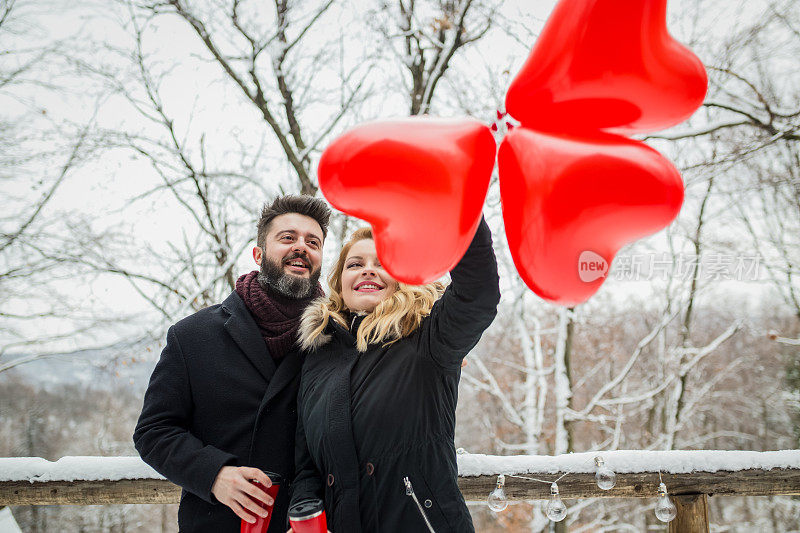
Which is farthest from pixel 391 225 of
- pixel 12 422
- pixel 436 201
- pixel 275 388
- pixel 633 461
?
pixel 12 422

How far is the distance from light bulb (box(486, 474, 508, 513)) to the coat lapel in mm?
895

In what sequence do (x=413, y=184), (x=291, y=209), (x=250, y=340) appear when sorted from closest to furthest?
(x=413, y=184), (x=250, y=340), (x=291, y=209)

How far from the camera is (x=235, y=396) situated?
1.52 m

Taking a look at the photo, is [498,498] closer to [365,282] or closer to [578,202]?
[365,282]

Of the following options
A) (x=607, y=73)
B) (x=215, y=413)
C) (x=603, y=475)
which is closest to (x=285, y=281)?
(x=215, y=413)

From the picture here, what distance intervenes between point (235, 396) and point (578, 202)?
1.20 meters

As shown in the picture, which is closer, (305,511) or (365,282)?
(305,511)

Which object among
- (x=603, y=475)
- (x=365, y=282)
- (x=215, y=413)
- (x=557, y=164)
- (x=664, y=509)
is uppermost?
(x=557, y=164)

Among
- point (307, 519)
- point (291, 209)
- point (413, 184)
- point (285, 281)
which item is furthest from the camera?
point (291, 209)

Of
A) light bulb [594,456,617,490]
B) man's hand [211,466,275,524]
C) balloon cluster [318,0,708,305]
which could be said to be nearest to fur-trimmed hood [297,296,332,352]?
man's hand [211,466,275,524]

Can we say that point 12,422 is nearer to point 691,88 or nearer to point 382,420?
point 382,420

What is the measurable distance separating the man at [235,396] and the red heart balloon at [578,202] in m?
0.92

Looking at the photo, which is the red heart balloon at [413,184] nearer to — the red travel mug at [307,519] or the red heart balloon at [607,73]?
the red heart balloon at [607,73]

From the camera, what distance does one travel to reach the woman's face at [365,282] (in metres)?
1.45
